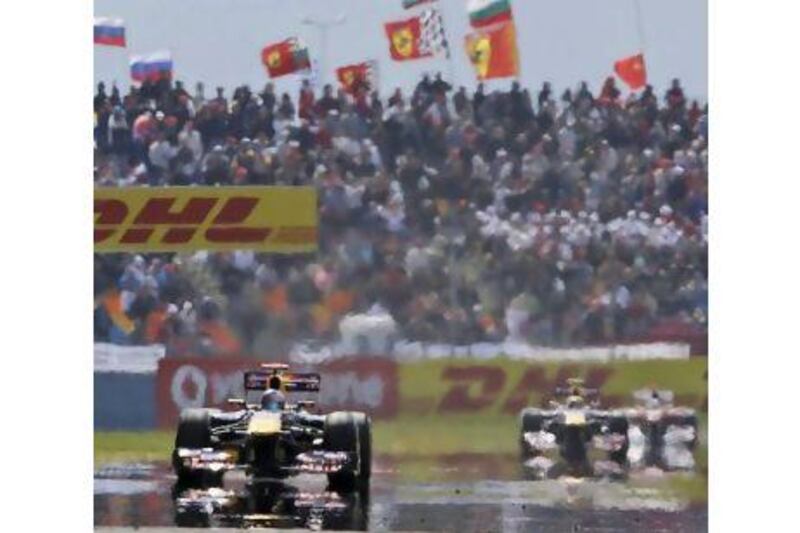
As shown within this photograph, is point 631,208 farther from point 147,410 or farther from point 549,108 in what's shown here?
point 147,410

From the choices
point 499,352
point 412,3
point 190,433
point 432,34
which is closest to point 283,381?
point 190,433

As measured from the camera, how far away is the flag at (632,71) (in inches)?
543

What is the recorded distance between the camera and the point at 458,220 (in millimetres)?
14000

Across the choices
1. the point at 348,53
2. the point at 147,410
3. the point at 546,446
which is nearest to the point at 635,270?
the point at 546,446

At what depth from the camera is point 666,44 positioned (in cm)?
1373

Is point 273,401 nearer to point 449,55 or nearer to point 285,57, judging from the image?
point 285,57

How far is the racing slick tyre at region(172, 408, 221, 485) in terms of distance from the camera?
14.3 meters

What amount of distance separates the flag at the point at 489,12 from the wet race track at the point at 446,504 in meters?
2.80

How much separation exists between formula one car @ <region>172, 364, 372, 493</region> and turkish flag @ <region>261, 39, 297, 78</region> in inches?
76.5

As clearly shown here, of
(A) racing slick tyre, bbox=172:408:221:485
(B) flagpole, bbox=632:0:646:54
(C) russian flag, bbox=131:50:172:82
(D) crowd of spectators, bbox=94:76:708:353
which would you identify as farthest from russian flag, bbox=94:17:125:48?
(B) flagpole, bbox=632:0:646:54

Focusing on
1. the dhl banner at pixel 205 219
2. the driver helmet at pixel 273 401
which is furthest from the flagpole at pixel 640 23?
the driver helmet at pixel 273 401

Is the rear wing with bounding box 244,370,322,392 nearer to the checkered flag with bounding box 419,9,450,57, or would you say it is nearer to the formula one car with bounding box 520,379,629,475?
the formula one car with bounding box 520,379,629,475

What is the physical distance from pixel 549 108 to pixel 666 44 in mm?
854

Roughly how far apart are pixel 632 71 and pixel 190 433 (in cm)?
374
